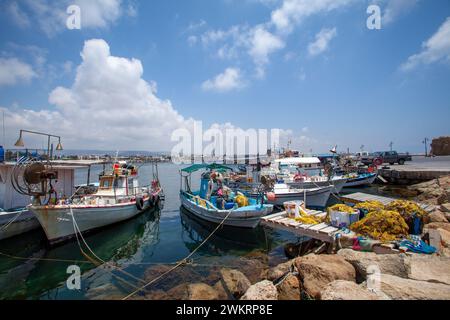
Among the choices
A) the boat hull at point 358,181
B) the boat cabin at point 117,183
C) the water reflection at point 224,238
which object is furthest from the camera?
the boat hull at point 358,181

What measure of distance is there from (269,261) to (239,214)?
3.24 meters

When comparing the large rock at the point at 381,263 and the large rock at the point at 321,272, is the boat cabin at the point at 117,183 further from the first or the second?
the large rock at the point at 381,263

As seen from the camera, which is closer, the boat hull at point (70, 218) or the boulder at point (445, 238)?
the boulder at point (445, 238)

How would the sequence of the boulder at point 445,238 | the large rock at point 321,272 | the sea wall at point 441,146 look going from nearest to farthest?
the large rock at point 321,272
the boulder at point 445,238
the sea wall at point 441,146

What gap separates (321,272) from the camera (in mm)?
5766

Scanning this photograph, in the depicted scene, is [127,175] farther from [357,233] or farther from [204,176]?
[357,233]

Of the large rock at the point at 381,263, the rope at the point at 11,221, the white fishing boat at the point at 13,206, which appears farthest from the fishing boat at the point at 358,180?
the rope at the point at 11,221

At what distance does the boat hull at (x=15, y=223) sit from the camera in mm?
→ 11838

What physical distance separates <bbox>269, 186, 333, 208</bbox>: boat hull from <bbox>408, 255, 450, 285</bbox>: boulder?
1242 cm

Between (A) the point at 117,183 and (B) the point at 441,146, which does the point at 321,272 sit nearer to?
(A) the point at 117,183

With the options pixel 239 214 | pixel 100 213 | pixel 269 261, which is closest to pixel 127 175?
pixel 100 213

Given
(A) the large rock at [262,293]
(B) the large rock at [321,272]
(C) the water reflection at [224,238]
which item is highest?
(B) the large rock at [321,272]

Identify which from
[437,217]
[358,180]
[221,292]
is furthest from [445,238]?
[358,180]

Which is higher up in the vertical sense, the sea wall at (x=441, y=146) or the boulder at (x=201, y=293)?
the sea wall at (x=441, y=146)
